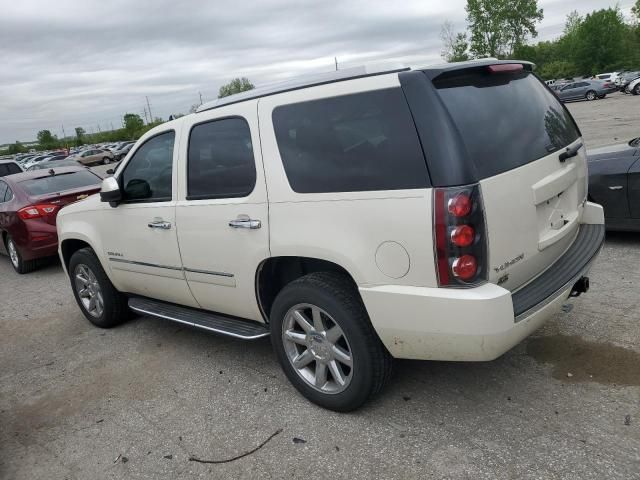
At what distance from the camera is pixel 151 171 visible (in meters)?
4.28

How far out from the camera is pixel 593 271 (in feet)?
16.5

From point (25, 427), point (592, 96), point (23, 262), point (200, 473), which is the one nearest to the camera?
point (200, 473)

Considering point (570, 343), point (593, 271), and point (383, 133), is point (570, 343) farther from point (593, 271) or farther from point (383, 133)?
point (383, 133)

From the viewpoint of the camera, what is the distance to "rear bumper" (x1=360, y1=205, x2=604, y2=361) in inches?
102

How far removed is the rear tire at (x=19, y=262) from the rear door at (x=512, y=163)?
7.53 metres

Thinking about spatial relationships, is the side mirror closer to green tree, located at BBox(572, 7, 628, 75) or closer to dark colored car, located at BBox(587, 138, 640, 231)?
dark colored car, located at BBox(587, 138, 640, 231)

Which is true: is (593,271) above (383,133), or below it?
below

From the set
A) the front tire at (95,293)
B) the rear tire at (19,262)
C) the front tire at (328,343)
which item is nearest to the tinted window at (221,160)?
the front tire at (328,343)

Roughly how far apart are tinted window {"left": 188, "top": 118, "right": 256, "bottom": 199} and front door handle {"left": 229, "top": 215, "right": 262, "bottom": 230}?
0.48 ft

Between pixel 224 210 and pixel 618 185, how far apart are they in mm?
4017

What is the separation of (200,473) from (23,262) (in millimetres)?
6646

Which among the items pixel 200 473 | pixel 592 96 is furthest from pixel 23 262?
pixel 592 96

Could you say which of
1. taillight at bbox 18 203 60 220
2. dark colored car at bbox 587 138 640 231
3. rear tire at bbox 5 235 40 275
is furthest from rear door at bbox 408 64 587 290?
rear tire at bbox 5 235 40 275

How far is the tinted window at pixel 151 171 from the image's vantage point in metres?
4.09
